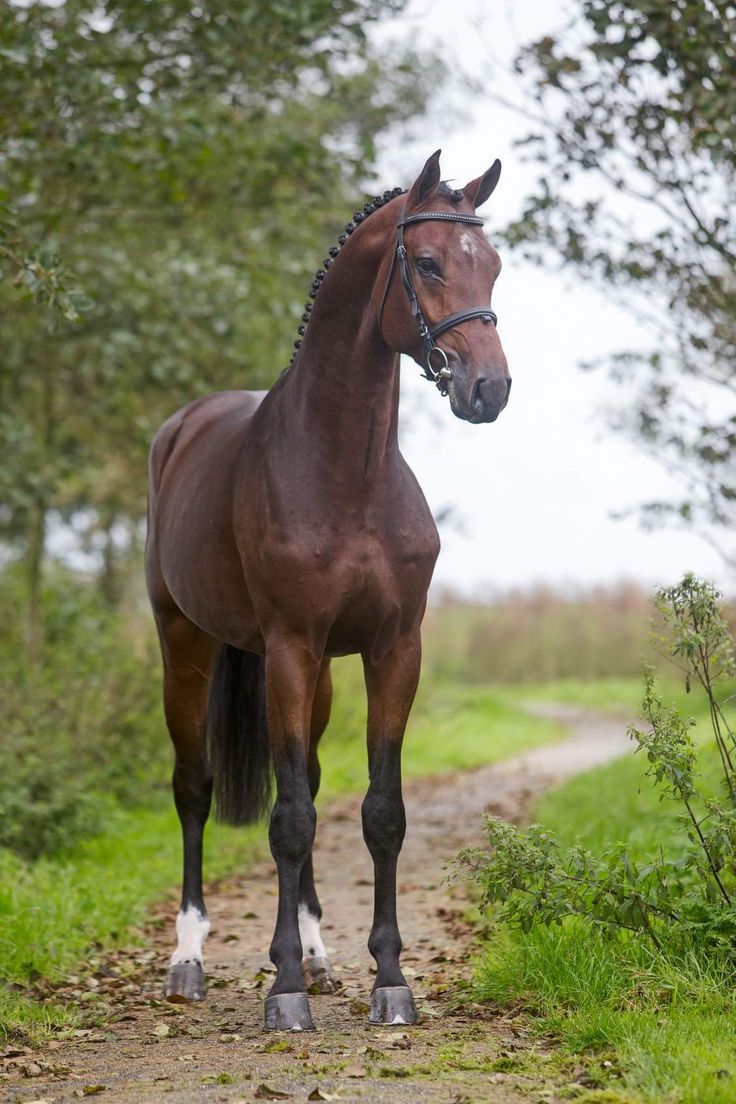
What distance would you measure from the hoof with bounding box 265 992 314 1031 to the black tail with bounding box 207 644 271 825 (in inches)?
62.3

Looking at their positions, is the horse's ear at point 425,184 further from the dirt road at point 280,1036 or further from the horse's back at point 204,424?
the dirt road at point 280,1036

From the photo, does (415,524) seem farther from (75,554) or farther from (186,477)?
(75,554)

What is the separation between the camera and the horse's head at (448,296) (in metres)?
3.78

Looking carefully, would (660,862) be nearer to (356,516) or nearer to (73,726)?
(356,516)

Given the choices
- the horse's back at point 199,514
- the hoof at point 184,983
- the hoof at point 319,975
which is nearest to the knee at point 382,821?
the hoof at point 319,975

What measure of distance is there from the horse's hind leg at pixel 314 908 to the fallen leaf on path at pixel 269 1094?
1.55 m

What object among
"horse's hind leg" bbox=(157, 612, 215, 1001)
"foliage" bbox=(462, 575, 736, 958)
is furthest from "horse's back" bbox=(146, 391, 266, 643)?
"foliage" bbox=(462, 575, 736, 958)

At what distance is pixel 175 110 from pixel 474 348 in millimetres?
5405

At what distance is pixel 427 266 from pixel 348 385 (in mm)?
595

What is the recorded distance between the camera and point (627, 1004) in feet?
12.8

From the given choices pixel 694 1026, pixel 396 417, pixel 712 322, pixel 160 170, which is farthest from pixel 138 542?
pixel 694 1026

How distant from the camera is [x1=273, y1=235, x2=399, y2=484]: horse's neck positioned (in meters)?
4.39

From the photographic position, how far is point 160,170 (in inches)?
346

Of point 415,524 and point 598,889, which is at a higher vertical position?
point 415,524
